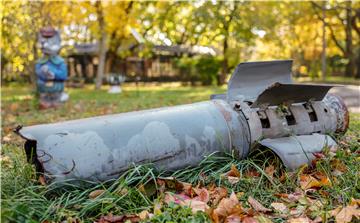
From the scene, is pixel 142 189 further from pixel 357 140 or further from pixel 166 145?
pixel 357 140

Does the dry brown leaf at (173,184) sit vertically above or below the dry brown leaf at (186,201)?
above

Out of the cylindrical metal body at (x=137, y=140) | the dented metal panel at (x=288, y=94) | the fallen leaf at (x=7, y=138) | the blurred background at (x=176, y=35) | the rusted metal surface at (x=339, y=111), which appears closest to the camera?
the cylindrical metal body at (x=137, y=140)

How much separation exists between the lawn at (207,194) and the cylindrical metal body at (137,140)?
91mm

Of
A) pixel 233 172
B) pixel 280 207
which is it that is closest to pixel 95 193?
pixel 233 172

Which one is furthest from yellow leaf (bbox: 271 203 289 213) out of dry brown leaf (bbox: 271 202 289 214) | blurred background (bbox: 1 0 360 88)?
blurred background (bbox: 1 0 360 88)

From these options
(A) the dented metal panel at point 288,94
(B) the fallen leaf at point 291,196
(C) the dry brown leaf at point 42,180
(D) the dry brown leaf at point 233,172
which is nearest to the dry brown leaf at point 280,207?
(B) the fallen leaf at point 291,196

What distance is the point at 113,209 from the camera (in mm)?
2590

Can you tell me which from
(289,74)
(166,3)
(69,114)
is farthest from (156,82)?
(289,74)

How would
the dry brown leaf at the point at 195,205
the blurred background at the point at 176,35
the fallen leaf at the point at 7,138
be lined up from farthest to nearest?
the blurred background at the point at 176,35
the fallen leaf at the point at 7,138
the dry brown leaf at the point at 195,205

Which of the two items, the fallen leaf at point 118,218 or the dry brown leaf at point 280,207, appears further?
the dry brown leaf at point 280,207

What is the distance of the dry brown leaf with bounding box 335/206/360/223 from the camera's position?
2338mm

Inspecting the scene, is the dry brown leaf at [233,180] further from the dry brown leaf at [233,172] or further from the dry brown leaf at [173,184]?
the dry brown leaf at [173,184]

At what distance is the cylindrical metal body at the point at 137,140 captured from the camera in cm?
280

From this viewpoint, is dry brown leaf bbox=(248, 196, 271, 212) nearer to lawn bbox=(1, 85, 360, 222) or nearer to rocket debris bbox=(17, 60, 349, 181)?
lawn bbox=(1, 85, 360, 222)
